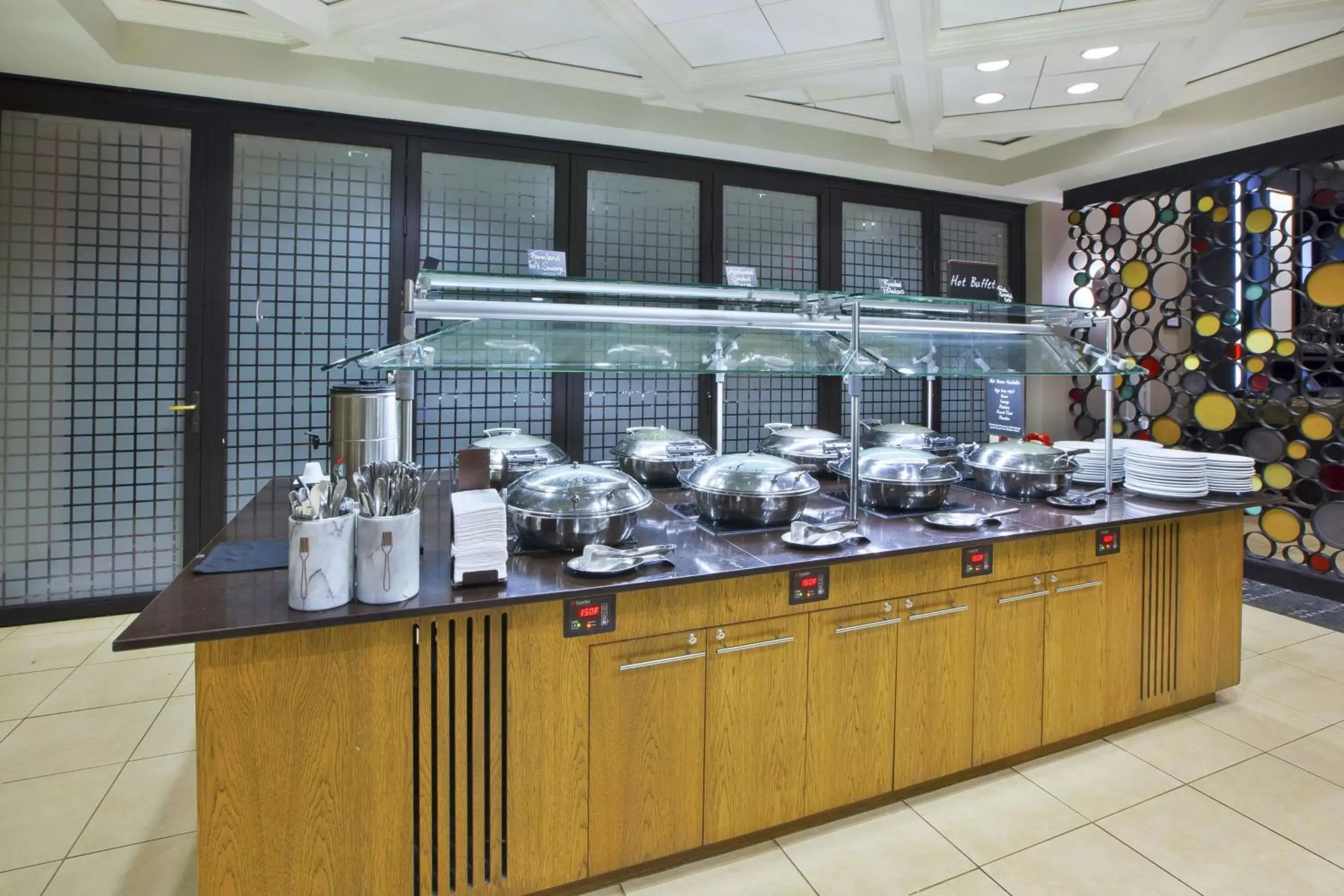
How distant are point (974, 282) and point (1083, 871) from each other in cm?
195

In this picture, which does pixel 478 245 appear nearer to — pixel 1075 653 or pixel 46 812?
pixel 46 812

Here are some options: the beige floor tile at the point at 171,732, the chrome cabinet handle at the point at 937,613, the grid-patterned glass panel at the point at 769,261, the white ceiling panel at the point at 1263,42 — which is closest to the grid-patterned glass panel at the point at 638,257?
the grid-patterned glass panel at the point at 769,261

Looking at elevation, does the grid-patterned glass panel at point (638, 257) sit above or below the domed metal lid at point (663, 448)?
above

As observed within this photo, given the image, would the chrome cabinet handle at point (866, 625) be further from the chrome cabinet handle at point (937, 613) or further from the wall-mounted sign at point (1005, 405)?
the wall-mounted sign at point (1005, 405)

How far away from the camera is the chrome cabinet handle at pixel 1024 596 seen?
221cm

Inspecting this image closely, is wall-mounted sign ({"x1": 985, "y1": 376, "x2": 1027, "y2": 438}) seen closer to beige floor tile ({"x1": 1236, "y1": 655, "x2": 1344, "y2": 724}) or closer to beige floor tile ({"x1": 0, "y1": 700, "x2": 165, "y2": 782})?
beige floor tile ({"x1": 1236, "y1": 655, "x2": 1344, "y2": 724})

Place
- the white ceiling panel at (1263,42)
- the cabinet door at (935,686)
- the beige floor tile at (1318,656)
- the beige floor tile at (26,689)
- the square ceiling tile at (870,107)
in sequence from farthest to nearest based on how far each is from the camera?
the square ceiling tile at (870,107), the white ceiling panel at (1263,42), the beige floor tile at (1318,656), the beige floor tile at (26,689), the cabinet door at (935,686)

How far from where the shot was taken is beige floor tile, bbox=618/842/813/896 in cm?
175

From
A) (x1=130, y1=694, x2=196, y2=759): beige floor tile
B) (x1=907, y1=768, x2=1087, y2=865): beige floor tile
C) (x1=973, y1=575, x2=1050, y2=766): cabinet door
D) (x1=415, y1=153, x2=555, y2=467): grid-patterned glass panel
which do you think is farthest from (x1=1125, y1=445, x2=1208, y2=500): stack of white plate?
(x1=130, y1=694, x2=196, y2=759): beige floor tile

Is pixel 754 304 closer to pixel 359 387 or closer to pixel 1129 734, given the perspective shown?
pixel 359 387

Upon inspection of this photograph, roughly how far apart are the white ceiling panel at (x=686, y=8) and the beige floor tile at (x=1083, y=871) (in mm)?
3374

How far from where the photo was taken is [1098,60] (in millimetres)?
3559

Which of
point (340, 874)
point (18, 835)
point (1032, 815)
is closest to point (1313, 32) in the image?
point (1032, 815)

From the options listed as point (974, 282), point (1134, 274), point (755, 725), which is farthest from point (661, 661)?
point (1134, 274)
